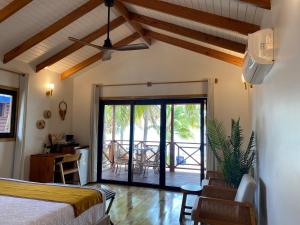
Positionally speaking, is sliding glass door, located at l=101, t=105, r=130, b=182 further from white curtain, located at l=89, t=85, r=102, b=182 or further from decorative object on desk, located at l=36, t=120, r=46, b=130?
decorative object on desk, located at l=36, t=120, r=46, b=130

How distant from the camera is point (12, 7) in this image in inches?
125

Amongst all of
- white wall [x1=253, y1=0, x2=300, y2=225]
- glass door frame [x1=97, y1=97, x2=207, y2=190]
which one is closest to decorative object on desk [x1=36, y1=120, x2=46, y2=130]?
glass door frame [x1=97, y1=97, x2=207, y2=190]

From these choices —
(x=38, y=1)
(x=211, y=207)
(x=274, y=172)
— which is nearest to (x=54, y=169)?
(x=38, y=1)

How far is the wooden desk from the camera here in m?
4.54

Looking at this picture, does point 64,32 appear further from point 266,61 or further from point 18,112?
point 266,61

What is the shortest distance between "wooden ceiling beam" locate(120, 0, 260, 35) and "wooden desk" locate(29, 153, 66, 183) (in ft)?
10.2

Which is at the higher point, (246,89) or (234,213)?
(246,89)

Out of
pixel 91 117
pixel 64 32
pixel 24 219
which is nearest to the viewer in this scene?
pixel 24 219

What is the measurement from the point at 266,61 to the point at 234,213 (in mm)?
1511

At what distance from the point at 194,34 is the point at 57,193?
3.12 m

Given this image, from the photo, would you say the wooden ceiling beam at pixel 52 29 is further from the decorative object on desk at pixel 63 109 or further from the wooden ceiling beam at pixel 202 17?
the decorative object on desk at pixel 63 109

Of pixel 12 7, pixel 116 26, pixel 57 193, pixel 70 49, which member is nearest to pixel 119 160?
pixel 70 49

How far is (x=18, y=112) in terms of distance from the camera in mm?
4574

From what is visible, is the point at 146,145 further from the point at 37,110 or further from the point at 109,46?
the point at 109,46
